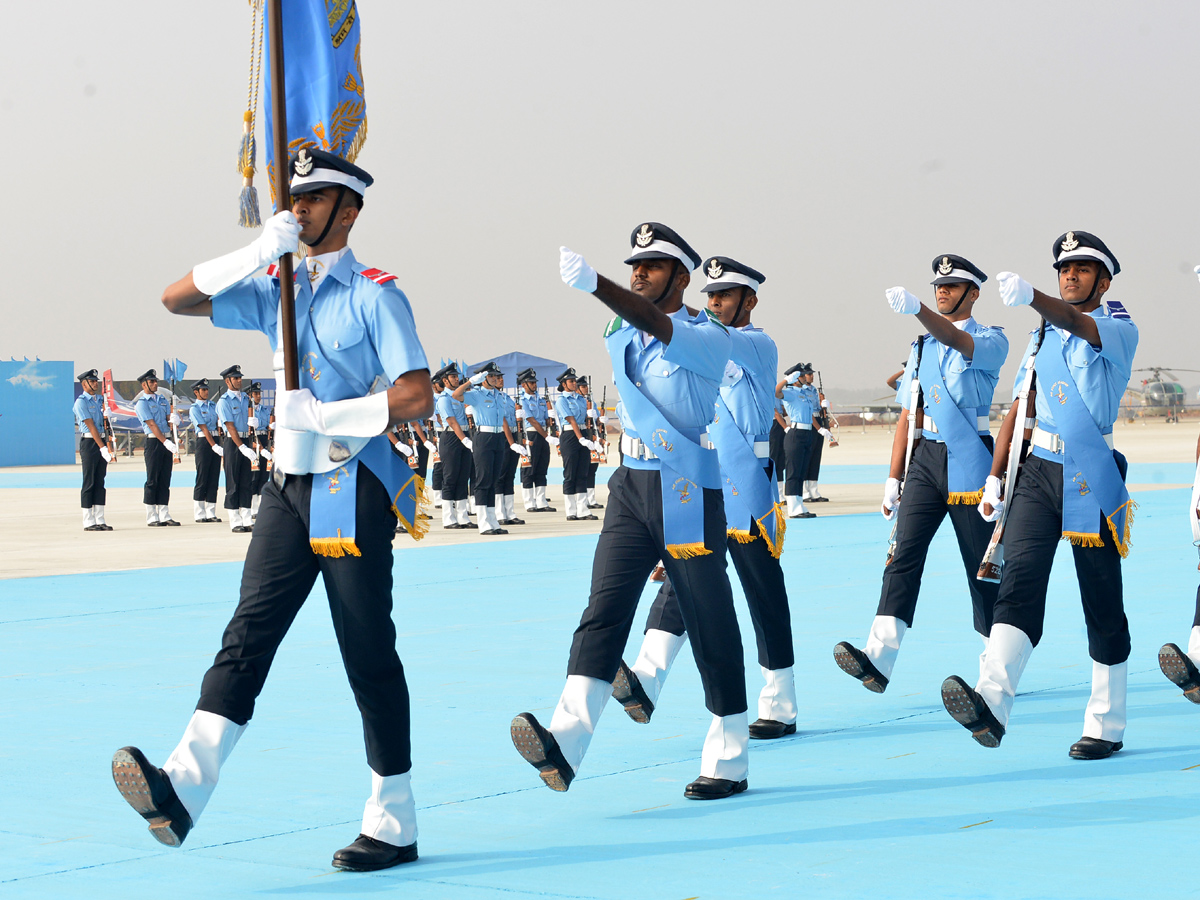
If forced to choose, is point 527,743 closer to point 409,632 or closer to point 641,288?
point 641,288

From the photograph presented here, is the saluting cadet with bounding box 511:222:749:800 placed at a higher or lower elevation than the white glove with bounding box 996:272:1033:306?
lower

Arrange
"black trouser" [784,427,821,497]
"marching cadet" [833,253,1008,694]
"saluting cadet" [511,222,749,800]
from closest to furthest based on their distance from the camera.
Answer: "saluting cadet" [511,222,749,800]
"marching cadet" [833,253,1008,694]
"black trouser" [784,427,821,497]

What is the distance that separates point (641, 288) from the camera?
17.0ft

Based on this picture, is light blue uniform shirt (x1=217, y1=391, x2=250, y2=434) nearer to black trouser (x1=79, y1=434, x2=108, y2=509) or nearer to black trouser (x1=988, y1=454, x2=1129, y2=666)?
black trouser (x1=79, y1=434, x2=108, y2=509)

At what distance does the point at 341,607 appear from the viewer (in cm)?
430

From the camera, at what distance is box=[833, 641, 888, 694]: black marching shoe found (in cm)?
649

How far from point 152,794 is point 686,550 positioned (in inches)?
76.9

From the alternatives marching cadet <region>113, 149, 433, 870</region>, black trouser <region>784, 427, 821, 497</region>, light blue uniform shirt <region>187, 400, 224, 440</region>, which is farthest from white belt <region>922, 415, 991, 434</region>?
light blue uniform shirt <region>187, 400, 224, 440</region>

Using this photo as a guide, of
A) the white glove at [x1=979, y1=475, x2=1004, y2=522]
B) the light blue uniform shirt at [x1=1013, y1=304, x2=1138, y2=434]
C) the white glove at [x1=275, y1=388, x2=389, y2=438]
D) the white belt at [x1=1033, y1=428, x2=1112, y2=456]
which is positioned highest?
the light blue uniform shirt at [x1=1013, y1=304, x2=1138, y2=434]

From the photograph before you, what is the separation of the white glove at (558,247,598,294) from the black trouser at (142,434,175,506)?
636 inches

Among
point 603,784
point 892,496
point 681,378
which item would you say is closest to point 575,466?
point 892,496

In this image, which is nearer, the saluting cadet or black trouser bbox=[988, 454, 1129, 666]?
the saluting cadet

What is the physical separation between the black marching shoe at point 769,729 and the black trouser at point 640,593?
98 cm

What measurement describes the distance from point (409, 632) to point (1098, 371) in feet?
15.9
